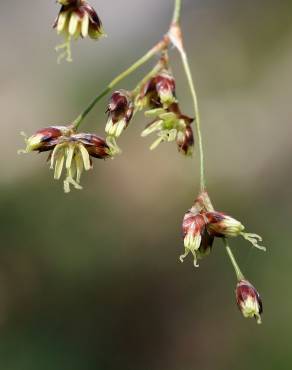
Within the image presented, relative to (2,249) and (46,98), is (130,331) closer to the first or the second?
(2,249)

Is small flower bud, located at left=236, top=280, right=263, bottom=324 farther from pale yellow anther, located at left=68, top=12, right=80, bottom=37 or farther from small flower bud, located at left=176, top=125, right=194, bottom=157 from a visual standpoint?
pale yellow anther, located at left=68, top=12, right=80, bottom=37

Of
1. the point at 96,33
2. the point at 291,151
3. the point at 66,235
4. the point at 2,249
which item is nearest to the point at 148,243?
the point at 66,235

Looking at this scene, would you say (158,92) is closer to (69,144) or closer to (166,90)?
(166,90)

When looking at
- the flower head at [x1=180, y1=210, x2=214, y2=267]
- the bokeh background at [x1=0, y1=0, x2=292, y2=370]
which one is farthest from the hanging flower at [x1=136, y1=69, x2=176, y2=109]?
the bokeh background at [x1=0, y1=0, x2=292, y2=370]

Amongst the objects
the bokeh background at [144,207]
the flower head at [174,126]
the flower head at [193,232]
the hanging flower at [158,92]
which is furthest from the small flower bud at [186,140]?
the bokeh background at [144,207]

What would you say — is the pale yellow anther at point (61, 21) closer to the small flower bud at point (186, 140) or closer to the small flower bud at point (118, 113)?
the small flower bud at point (118, 113)

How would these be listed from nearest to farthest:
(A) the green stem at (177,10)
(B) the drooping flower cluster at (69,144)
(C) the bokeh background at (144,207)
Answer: (A) the green stem at (177,10)
(B) the drooping flower cluster at (69,144)
(C) the bokeh background at (144,207)

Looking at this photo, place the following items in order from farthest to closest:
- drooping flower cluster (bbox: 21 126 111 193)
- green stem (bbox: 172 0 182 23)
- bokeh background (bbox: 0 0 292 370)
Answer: bokeh background (bbox: 0 0 292 370) → drooping flower cluster (bbox: 21 126 111 193) → green stem (bbox: 172 0 182 23)

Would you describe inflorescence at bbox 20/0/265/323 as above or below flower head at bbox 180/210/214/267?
above
